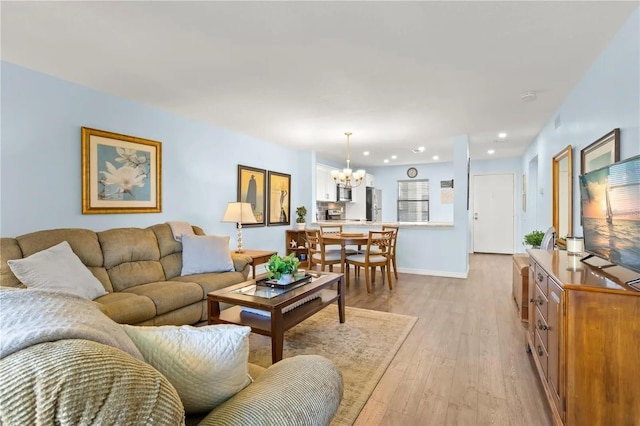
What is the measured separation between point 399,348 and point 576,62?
267 cm

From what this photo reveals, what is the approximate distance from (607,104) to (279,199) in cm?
457

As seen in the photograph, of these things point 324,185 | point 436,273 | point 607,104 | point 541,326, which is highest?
point 607,104

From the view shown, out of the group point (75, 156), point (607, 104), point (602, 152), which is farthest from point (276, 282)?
point (607, 104)

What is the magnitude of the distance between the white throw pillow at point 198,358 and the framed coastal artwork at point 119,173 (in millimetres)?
2914

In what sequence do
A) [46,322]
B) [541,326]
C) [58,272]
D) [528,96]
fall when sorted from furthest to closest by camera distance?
[528,96] → [58,272] → [541,326] → [46,322]

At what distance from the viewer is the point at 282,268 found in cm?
269

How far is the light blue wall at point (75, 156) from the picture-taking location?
2688 mm

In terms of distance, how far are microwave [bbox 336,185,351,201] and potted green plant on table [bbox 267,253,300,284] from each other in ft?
17.0

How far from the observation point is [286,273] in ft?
9.04

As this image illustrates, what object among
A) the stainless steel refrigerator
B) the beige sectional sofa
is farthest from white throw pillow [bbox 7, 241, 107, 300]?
the stainless steel refrigerator

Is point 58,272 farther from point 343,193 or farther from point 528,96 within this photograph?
point 343,193

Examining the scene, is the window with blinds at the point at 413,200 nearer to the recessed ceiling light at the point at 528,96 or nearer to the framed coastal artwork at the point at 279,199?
the framed coastal artwork at the point at 279,199

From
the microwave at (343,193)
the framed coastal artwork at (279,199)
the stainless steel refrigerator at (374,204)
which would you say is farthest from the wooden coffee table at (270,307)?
the stainless steel refrigerator at (374,204)

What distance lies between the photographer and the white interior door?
7.56 metres
